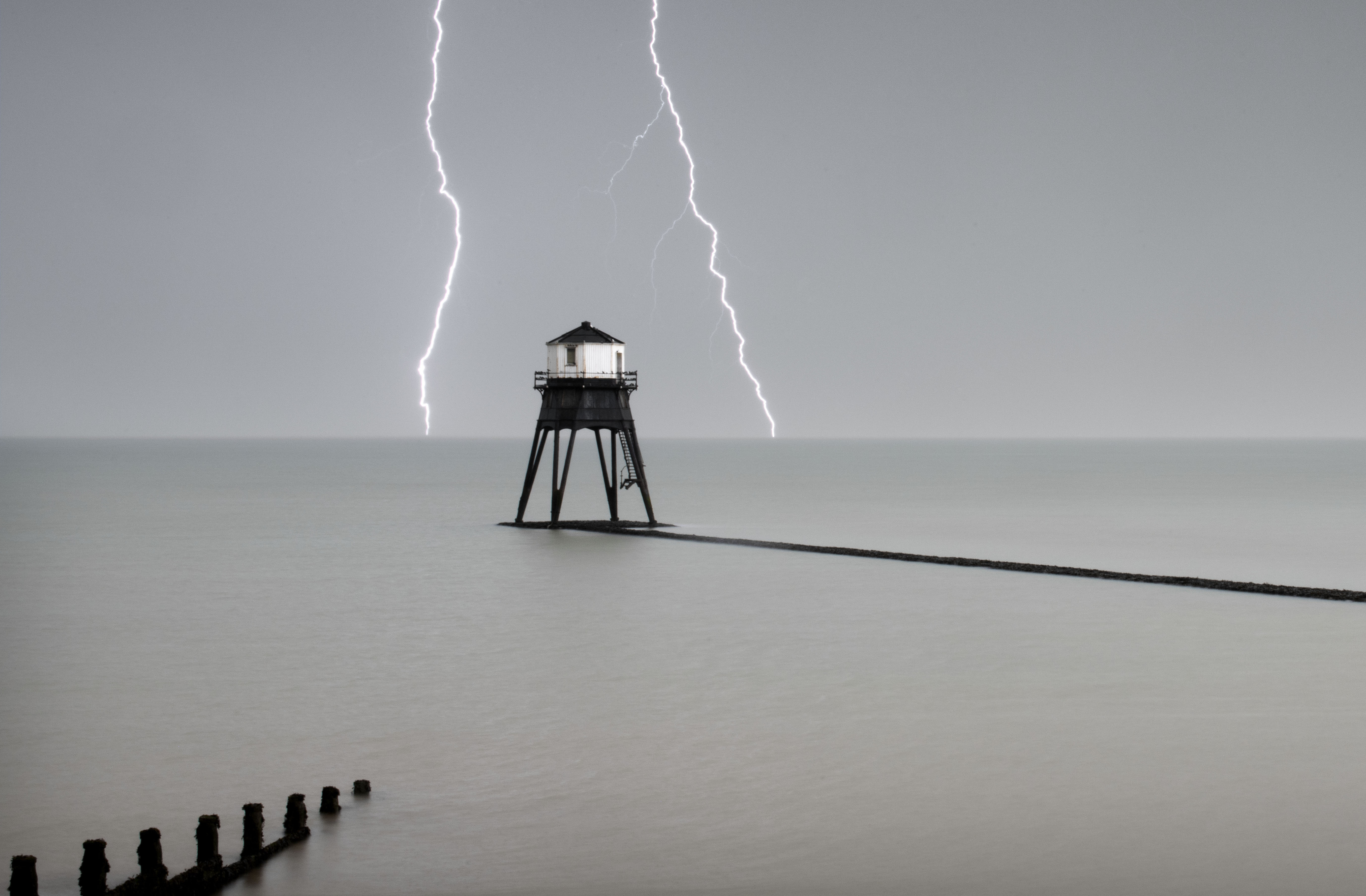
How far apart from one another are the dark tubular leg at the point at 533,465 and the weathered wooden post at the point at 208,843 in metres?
26.6

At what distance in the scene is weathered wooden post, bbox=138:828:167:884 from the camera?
33.7 feet

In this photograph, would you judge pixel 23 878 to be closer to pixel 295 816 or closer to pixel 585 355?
pixel 295 816

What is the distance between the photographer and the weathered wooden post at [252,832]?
36.3 ft

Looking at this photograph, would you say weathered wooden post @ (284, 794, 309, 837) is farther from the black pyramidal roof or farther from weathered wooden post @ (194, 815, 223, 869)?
the black pyramidal roof

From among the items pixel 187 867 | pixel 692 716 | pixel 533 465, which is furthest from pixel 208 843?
pixel 533 465

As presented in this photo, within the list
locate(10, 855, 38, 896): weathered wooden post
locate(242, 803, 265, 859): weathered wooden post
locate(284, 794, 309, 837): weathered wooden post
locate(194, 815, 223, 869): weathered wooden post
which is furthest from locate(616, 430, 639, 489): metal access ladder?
locate(10, 855, 38, 896): weathered wooden post

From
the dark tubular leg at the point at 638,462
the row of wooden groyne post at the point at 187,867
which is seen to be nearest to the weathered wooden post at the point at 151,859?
the row of wooden groyne post at the point at 187,867

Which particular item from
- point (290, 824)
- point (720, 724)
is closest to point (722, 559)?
point (720, 724)

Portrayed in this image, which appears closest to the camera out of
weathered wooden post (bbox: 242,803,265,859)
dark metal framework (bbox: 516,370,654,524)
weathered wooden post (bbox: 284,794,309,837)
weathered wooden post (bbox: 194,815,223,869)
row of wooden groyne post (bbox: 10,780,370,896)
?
row of wooden groyne post (bbox: 10,780,370,896)

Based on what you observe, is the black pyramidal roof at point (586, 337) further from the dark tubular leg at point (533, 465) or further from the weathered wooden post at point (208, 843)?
the weathered wooden post at point (208, 843)

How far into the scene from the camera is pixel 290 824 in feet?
38.4

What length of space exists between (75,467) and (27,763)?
11447 cm

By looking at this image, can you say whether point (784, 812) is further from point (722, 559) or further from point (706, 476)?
point (706, 476)

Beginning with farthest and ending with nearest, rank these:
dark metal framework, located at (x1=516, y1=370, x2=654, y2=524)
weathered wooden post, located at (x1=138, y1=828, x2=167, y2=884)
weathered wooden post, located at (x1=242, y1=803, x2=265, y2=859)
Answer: dark metal framework, located at (x1=516, y1=370, x2=654, y2=524)
weathered wooden post, located at (x1=242, y1=803, x2=265, y2=859)
weathered wooden post, located at (x1=138, y1=828, x2=167, y2=884)
